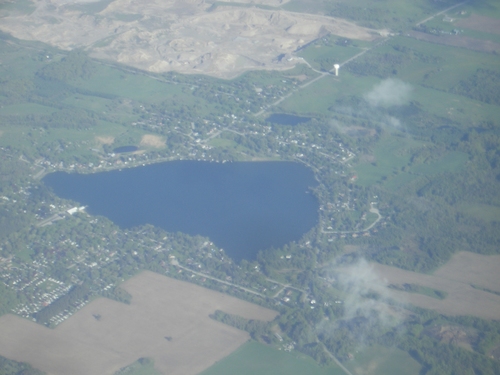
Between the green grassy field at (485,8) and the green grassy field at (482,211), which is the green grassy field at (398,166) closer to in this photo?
the green grassy field at (482,211)

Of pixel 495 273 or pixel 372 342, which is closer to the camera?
pixel 372 342

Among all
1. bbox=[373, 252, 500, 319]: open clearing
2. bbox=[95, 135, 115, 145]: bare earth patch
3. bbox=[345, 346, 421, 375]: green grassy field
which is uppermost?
bbox=[345, 346, 421, 375]: green grassy field

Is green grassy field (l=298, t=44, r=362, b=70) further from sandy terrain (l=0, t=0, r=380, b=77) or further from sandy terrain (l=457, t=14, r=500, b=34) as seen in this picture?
sandy terrain (l=457, t=14, r=500, b=34)

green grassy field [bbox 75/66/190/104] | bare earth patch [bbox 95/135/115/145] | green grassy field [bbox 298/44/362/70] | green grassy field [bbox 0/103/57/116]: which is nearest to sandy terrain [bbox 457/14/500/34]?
green grassy field [bbox 298/44/362/70]

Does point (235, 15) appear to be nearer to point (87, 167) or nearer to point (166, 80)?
point (166, 80)

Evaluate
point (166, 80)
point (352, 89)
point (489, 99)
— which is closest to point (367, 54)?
point (352, 89)

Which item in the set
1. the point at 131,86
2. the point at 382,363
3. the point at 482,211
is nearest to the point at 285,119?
the point at 131,86

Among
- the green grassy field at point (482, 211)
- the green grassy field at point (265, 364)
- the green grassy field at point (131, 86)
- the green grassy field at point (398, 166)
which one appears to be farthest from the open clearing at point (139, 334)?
Result: the green grassy field at point (131, 86)
